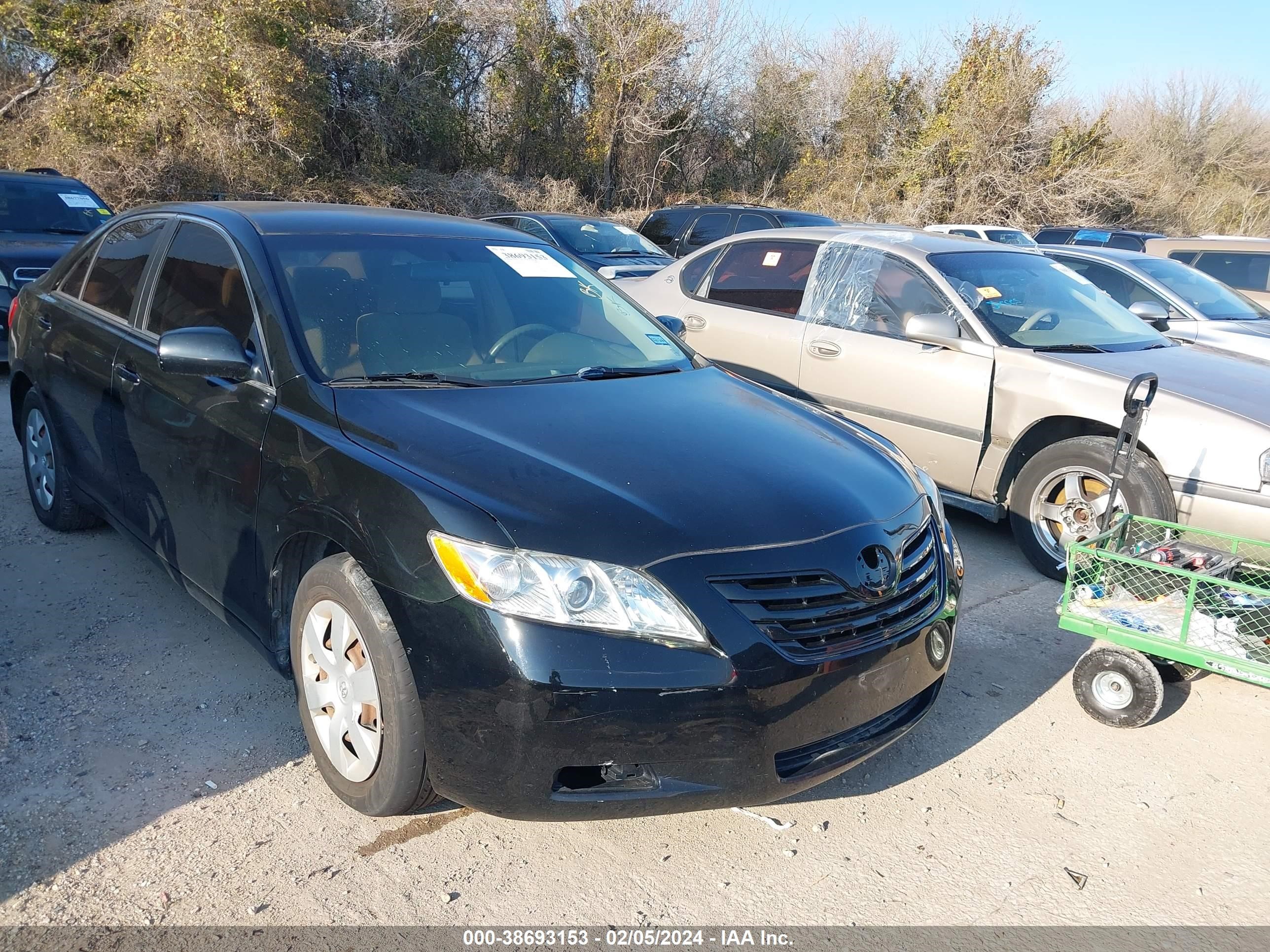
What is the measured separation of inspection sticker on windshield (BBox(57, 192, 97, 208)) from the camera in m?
9.48

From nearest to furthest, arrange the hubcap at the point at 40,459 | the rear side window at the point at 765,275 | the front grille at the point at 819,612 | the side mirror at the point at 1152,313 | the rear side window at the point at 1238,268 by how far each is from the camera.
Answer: the front grille at the point at 819,612
the hubcap at the point at 40,459
the rear side window at the point at 765,275
the side mirror at the point at 1152,313
the rear side window at the point at 1238,268

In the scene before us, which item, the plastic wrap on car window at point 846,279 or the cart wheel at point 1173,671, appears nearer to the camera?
the cart wheel at point 1173,671

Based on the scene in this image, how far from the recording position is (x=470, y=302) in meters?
3.68

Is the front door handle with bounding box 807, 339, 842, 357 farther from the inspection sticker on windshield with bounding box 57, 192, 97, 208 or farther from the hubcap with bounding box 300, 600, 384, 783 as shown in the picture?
the inspection sticker on windshield with bounding box 57, 192, 97, 208

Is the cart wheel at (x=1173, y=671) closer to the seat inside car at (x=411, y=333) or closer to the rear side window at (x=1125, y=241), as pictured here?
the seat inside car at (x=411, y=333)

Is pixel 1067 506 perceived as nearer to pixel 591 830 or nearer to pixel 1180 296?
pixel 591 830

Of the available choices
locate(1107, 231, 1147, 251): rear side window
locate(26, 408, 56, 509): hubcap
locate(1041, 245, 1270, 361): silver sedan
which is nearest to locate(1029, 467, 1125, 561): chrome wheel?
locate(1041, 245, 1270, 361): silver sedan

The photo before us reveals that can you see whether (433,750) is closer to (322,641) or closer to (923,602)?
→ (322,641)

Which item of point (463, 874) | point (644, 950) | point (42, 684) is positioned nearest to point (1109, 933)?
point (644, 950)

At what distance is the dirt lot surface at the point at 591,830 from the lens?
2.54m

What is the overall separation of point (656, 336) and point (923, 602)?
1.75 metres

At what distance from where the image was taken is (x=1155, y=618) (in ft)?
12.1

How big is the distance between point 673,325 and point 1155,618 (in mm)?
2288

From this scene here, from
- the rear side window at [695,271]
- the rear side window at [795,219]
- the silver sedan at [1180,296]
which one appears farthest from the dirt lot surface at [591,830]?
the rear side window at [795,219]
